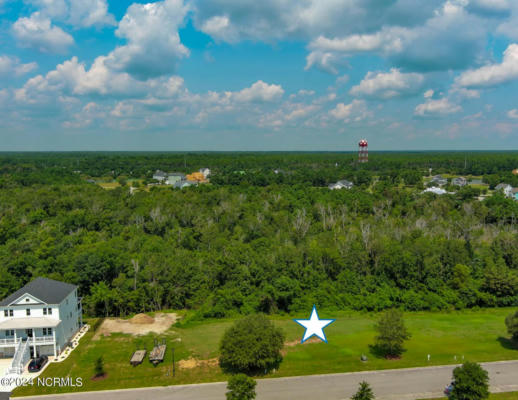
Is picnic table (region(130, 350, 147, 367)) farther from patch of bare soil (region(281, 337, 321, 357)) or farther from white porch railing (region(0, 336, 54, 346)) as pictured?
patch of bare soil (region(281, 337, 321, 357))

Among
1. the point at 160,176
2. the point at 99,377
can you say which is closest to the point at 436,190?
the point at 160,176

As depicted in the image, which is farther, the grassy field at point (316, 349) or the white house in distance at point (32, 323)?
the white house in distance at point (32, 323)

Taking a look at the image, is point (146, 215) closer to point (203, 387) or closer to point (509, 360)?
point (203, 387)

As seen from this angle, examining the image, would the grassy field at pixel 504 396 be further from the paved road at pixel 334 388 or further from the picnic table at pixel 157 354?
the picnic table at pixel 157 354

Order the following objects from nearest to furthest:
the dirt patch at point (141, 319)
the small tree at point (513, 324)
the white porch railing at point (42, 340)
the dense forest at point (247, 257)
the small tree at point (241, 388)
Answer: the small tree at point (241, 388) → the white porch railing at point (42, 340) → the small tree at point (513, 324) → the dirt patch at point (141, 319) → the dense forest at point (247, 257)

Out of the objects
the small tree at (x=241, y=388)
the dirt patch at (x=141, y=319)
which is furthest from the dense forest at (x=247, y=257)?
the small tree at (x=241, y=388)

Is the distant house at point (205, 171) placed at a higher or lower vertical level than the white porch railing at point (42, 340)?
higher

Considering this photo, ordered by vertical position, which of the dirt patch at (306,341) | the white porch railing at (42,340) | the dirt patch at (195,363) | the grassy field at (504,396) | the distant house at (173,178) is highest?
the distant house at (173,178)
